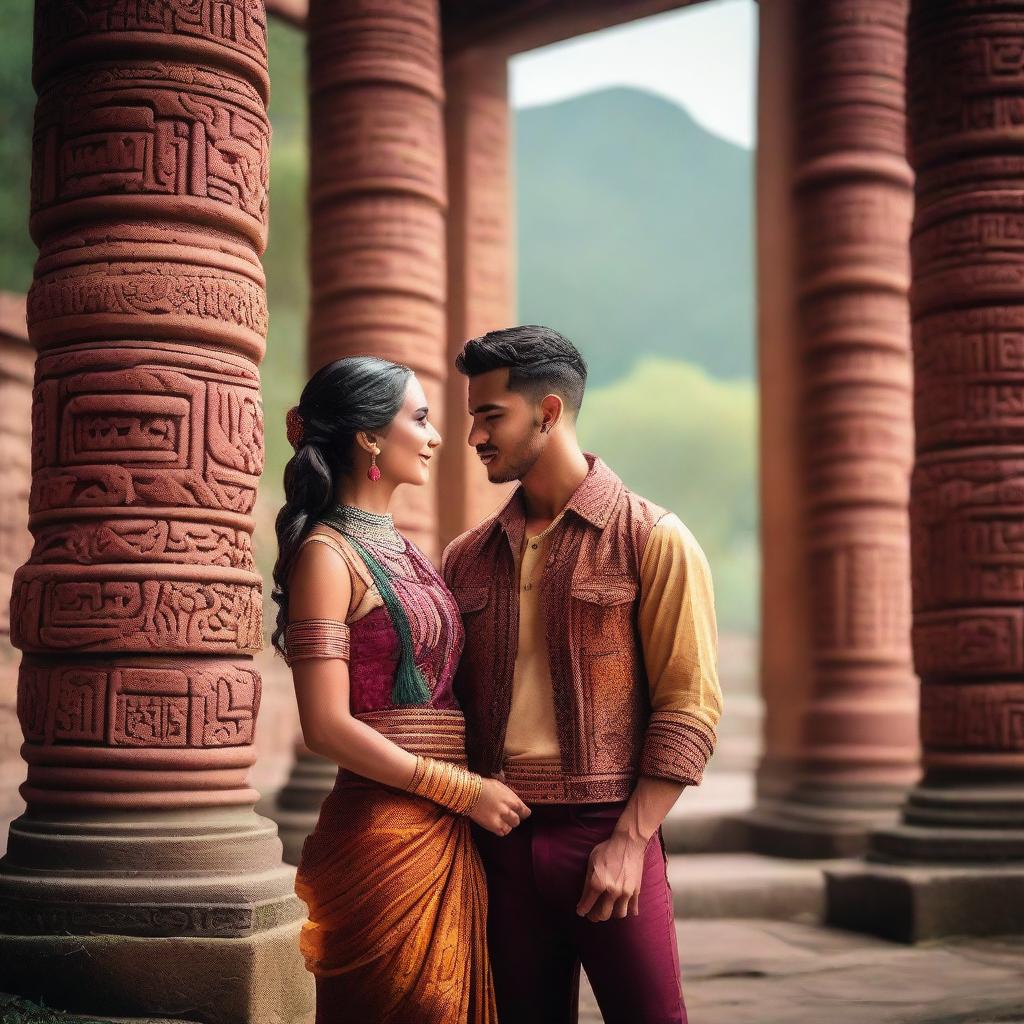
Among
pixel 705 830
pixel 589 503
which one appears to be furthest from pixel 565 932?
pixel 705 830

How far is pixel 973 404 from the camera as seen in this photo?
6.12 metres

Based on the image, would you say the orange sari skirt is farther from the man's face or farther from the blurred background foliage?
the blurred background foliage

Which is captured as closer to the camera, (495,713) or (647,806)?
(647,806)

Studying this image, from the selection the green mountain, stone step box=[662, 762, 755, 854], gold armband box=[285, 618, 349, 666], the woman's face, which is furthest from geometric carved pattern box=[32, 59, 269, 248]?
the green mountain

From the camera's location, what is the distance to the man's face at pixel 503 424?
2520mm

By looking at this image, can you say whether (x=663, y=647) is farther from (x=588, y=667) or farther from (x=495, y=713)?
(x=495, y=713)

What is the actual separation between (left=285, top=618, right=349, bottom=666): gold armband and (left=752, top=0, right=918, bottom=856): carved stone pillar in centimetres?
624

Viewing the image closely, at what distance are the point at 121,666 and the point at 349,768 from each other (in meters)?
1.79

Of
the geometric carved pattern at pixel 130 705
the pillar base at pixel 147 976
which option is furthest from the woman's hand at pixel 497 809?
the geometric carved pattern at pixel 130 705

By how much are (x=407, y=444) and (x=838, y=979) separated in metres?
3.57

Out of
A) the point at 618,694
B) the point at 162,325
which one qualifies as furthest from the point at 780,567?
the point at 618,694

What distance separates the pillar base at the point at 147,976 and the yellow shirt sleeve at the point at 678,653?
1.85m

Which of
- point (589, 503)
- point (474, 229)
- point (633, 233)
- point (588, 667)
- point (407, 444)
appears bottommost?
point (588, 667)

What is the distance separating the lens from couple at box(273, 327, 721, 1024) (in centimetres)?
238
